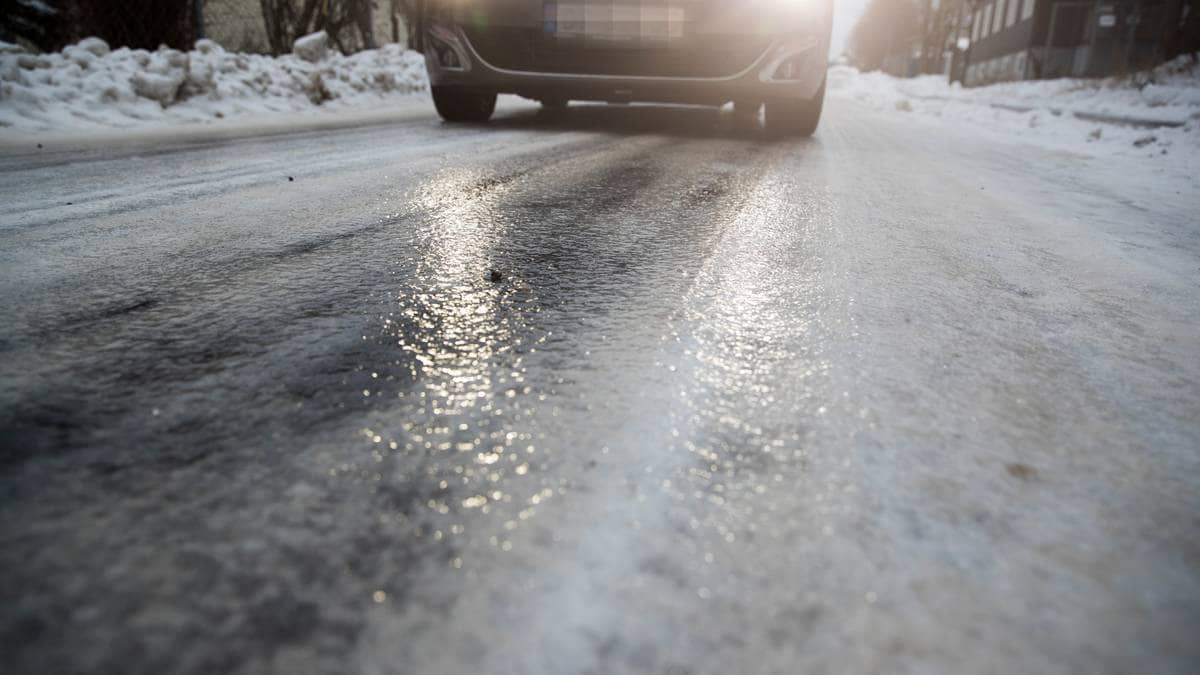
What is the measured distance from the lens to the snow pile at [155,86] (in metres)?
4.38

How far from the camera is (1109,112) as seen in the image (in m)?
7.65

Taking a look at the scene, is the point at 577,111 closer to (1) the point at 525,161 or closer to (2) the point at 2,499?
(1) the point at 525,161

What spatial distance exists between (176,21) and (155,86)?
2.48 metres

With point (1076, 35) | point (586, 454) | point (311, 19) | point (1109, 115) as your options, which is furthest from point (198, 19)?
point (1076, 35)

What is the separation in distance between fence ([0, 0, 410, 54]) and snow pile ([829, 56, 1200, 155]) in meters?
8.00

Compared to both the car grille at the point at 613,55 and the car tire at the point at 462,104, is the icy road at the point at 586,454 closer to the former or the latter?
the car grille at the point at 613,55

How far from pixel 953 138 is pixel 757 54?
208 cm

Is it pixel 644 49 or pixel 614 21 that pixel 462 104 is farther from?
pixel 644 49

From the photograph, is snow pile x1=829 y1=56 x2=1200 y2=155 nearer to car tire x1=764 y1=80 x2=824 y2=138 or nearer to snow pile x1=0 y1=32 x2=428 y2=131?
car tire x1=764 y1=80 x2=824 y2=138

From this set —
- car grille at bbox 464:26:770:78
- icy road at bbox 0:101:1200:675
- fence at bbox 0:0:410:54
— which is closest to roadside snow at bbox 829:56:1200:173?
car grille at bbox 464:26:770:78

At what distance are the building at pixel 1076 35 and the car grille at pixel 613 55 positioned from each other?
1581 centimetres

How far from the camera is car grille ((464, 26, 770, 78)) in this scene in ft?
12.5

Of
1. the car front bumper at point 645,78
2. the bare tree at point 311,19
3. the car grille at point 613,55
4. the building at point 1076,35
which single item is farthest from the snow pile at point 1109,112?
the bare tree at point 311,19

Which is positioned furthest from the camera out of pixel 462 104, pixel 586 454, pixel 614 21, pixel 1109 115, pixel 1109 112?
pixel 1109 112
